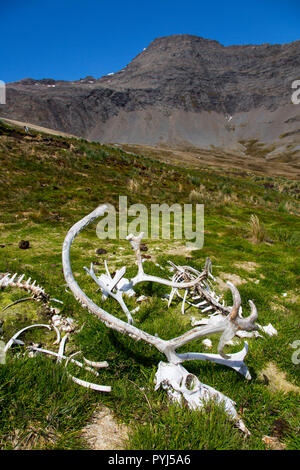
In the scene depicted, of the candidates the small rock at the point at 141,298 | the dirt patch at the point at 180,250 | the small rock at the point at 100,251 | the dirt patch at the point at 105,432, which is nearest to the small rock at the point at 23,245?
the small rock at the point at 100,251

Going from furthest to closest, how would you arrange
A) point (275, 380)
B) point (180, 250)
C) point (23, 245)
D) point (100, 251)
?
point (180, 250), point (100, 251), point (23, 245), point (275, 380)

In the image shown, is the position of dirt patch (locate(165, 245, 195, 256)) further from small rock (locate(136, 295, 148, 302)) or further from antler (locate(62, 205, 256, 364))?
antler (locate(62, 205, 256, 364))

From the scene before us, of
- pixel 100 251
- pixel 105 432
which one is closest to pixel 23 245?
pixel 100 251

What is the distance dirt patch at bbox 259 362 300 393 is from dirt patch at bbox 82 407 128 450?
169 cm

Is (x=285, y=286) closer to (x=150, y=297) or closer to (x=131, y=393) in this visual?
(x=150, y=297)

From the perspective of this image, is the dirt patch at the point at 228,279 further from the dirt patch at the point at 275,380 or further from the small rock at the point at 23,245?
the small rock at the point at 23,245

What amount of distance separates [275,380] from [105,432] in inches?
79.9

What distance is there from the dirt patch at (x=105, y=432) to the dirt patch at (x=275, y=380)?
1692 mm

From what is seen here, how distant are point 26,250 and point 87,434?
4851 mm

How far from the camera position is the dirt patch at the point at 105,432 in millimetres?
1887

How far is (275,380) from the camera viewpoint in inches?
106

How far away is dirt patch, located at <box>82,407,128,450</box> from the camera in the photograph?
1887mm

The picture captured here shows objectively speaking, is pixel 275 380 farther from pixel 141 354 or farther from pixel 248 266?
pixel 248 266
